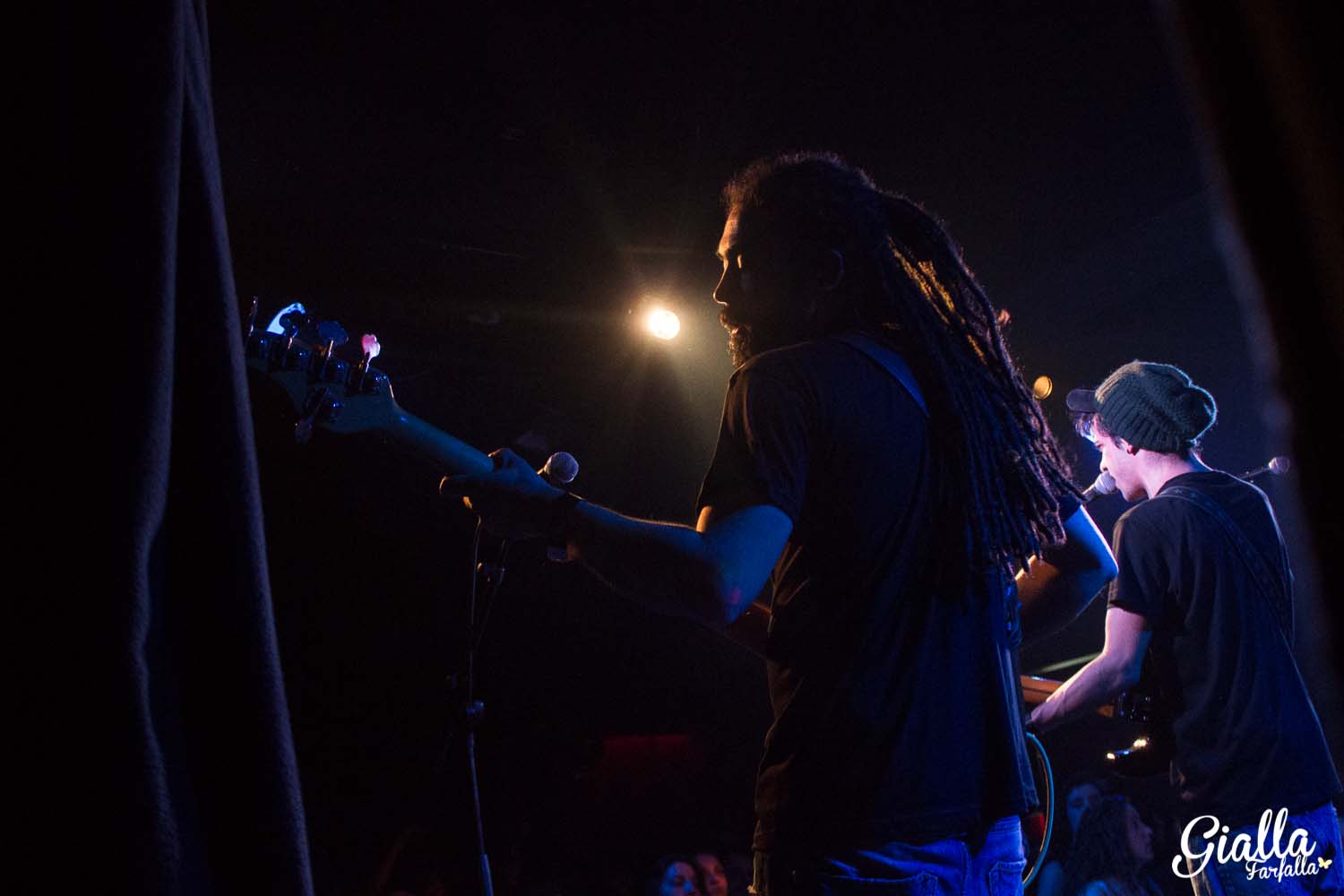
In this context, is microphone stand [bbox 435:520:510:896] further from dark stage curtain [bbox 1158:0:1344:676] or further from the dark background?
dark stage curtain [bbox 1158:0:1344:676]

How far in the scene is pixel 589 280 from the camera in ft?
21.9

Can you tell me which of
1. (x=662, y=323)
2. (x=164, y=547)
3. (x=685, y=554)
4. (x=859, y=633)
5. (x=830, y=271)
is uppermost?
(x=662, y=323)

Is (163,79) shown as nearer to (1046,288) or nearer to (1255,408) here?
(1046,288)

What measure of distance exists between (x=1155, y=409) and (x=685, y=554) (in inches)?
127

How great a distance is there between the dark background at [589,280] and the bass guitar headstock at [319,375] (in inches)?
4.8

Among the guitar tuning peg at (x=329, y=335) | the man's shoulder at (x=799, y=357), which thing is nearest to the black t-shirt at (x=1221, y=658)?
the man's shoulder at (x=799, y=357)

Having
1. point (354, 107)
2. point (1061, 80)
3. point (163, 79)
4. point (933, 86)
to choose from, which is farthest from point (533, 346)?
point (163, 79)

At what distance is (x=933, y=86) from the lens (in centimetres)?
481

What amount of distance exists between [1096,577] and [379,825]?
19.6ft

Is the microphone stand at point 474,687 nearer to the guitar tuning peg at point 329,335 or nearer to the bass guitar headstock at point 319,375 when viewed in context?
the bass guitar headstock at point 319,375

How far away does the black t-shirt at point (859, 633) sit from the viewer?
1.35 meters

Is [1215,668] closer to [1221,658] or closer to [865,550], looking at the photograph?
[1221,658]

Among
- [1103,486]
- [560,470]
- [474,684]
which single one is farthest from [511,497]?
[1103,486]

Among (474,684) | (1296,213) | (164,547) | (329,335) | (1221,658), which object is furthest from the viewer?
(1221,658)
